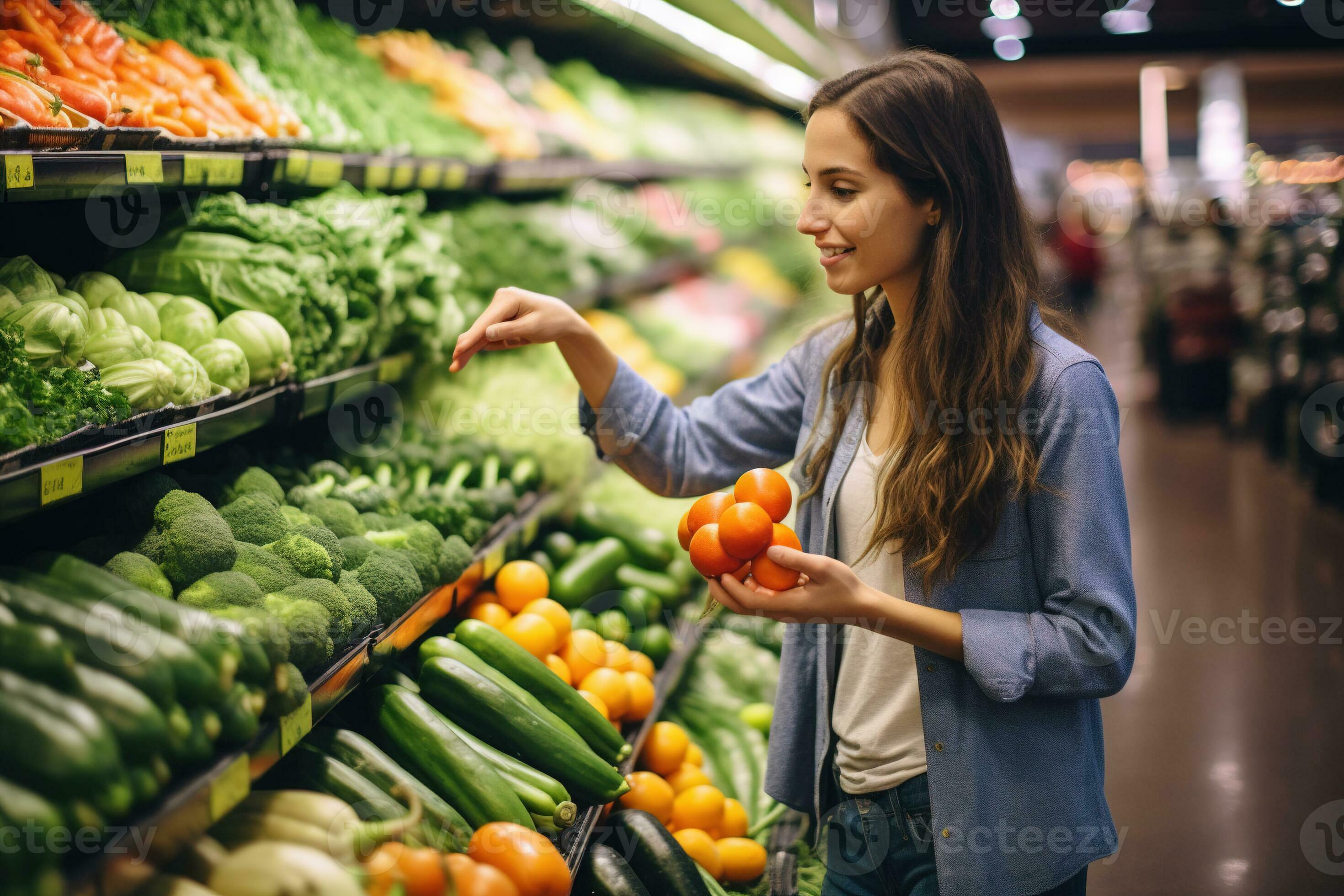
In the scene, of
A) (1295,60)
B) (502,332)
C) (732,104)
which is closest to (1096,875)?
(502,332)

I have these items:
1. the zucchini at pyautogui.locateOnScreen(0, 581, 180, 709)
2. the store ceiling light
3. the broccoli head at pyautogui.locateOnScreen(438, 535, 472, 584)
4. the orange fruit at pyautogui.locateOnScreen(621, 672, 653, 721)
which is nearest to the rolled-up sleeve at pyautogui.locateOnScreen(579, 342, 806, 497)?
the broccoli head at pyautogui.locateOnScreen(438, 535, 472, 584)

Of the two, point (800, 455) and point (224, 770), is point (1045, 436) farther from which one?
point (224, 770)

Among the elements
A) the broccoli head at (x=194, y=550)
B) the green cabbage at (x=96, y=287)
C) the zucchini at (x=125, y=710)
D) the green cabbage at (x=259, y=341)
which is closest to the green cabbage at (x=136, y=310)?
the green cabbage at (x=96, y=287)

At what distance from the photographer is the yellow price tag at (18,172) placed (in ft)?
4.39

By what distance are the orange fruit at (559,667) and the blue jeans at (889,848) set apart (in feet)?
2.55

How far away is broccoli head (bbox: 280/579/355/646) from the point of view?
1635 millimetres

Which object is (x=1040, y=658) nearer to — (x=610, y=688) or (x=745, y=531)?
(x=745, y=531)

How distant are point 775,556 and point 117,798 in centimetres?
89

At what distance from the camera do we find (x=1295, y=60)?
14.6 meters

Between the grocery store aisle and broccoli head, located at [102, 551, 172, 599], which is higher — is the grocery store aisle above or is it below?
below

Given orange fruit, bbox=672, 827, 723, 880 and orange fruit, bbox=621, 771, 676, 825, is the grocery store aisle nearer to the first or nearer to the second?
orange fruit, bbox=672, 827, 723, 880

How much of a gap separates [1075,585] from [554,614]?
127cm

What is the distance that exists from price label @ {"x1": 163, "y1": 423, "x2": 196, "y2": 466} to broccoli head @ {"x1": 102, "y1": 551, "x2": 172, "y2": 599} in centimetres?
16

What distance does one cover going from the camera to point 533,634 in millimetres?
2277
